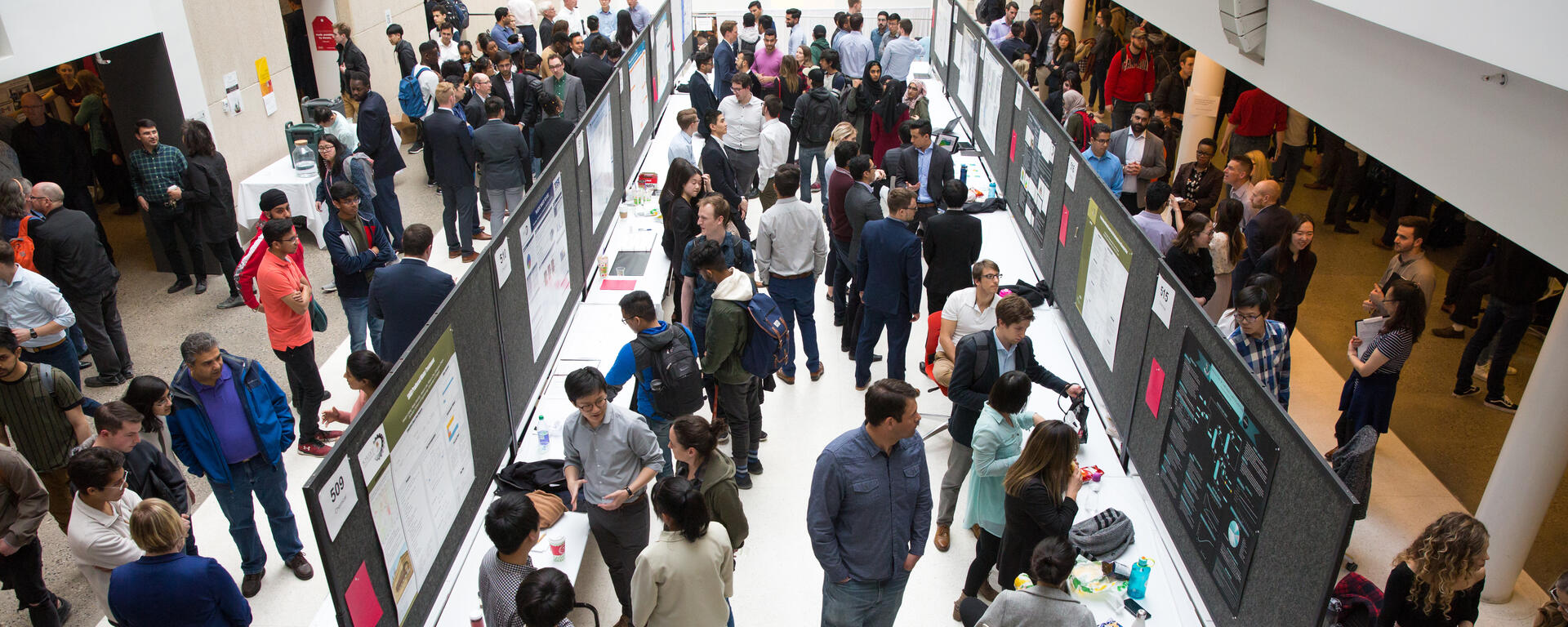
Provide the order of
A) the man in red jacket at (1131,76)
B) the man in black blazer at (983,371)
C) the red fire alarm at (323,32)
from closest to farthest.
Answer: the man in black blazer at (983,371)
the man in red jacket at (1131,76)
the red fire alarm at (323,32)

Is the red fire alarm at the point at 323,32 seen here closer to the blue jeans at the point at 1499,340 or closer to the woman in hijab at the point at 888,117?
the woman in hijab at the point at 888,117

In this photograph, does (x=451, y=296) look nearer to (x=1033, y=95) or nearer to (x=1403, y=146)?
(x=1403, y=146)

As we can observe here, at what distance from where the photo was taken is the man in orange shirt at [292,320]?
507 cm

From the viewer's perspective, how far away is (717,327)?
4.80 m

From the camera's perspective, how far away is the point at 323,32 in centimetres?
1172

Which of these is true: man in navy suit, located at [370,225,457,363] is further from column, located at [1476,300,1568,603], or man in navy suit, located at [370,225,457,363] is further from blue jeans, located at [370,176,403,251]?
column, located at [1476,300,1568,603]

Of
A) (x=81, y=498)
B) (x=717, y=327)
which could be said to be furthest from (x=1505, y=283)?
(x=81, y=498)

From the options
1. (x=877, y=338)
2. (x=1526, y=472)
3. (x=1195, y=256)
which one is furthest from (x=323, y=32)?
(x=1526, y=472)

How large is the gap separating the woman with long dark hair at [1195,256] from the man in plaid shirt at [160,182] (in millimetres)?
6792

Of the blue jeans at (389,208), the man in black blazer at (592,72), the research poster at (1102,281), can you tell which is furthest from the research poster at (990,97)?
the blue jeans at (389,208)

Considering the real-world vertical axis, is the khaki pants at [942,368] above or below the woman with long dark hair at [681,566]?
below

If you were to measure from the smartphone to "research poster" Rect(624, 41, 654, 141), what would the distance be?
5650 mm

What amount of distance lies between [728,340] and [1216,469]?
2.31m

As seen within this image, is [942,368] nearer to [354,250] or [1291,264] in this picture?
[1291,264]
